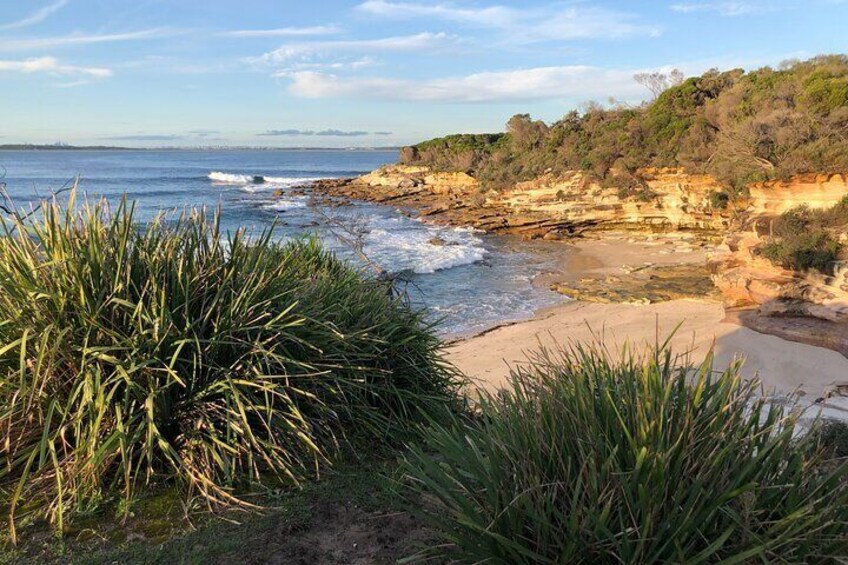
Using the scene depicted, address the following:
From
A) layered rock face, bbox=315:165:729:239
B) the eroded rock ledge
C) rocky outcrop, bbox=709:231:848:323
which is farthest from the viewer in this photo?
layered rock face, bbox=315:165:729:239

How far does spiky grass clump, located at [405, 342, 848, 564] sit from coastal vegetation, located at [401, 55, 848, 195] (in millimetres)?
20435

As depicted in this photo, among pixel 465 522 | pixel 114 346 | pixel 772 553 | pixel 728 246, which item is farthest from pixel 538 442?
pixel 728 246

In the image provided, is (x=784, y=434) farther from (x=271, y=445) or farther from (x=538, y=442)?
(x=271, y=445)

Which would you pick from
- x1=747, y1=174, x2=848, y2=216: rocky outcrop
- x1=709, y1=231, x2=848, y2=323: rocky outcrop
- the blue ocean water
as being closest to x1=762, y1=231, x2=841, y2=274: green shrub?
x1=709, y1=231, x2=848, y2=323: rocky outcrop

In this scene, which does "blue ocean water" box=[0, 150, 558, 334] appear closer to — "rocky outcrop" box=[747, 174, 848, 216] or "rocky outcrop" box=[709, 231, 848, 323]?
"rocky outcrop" box=[709, 231, 848, 323]

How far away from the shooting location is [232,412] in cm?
362

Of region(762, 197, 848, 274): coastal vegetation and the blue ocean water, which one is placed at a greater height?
region(762, 197, 848, 274): coastal vegetation

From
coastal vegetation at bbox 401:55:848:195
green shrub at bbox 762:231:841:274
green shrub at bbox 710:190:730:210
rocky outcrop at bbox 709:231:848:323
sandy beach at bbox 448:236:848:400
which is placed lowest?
sandy beach at bbox 448:236:848:400

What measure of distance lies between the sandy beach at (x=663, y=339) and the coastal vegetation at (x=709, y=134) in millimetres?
8444

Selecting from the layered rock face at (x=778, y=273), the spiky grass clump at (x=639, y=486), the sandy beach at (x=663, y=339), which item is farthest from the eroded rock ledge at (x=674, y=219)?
the spiky grass clump at (x=639, y=486)

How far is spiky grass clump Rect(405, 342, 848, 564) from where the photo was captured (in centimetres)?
246

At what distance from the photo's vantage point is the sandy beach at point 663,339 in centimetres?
1114

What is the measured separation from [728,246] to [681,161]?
44.0ft

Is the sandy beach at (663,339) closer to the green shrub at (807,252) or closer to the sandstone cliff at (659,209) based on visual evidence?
the sandstone cliff at (659,209)
